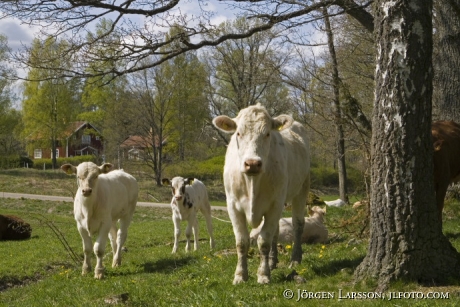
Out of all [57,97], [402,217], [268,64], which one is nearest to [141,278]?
[402,217]

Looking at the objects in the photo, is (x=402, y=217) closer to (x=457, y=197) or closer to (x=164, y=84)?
(x=457, y=197)

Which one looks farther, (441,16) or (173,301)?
(441,16)

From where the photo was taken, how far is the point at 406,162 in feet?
20.0

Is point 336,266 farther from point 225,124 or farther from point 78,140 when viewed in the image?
point 78,140

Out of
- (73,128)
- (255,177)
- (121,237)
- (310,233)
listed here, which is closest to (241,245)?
(255,177)

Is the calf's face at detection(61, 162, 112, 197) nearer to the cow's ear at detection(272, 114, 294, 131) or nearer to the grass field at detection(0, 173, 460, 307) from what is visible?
Result: the grass field at detection(0, 173, 460, 307)

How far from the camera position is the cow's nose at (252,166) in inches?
263

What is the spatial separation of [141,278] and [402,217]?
5088 millimetres

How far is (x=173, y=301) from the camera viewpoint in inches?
250

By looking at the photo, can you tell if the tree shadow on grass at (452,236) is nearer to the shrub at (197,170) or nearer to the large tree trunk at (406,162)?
the large tree trunk at (406,162)

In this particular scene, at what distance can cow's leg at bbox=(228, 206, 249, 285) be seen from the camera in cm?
725

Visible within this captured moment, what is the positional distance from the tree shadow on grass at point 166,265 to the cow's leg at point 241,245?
300 centimetres

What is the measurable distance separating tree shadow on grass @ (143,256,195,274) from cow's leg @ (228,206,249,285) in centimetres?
300

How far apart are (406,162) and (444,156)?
8.64 ft
